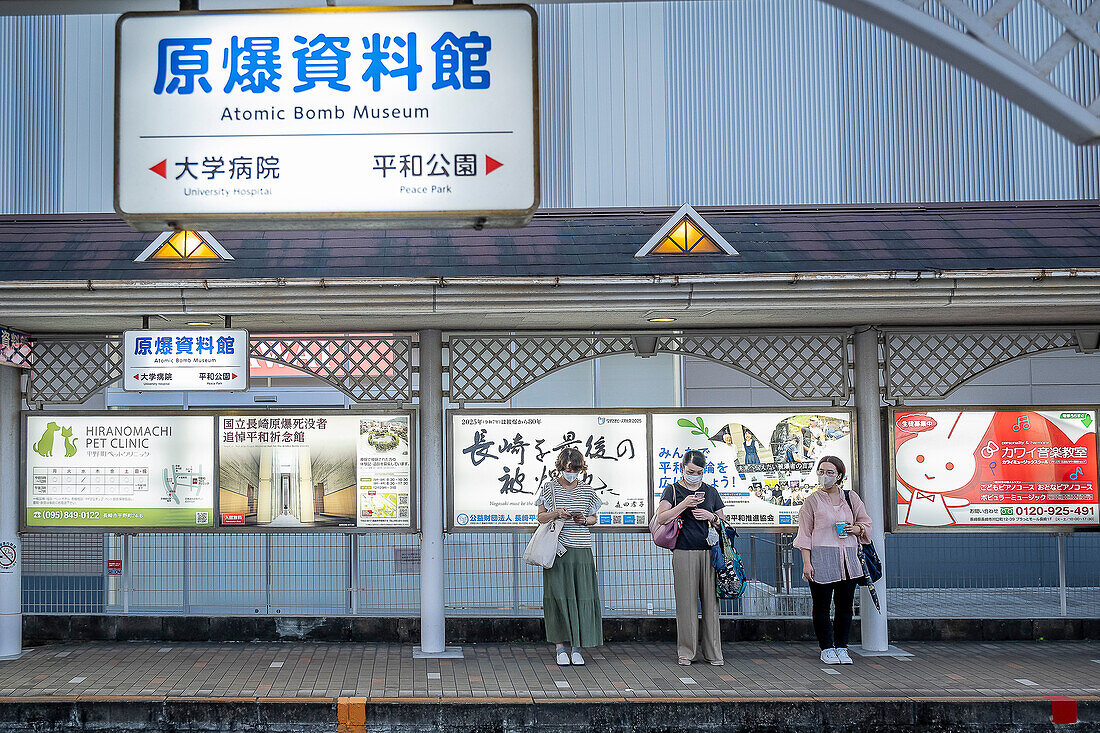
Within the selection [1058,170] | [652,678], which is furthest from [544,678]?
[1058,170]

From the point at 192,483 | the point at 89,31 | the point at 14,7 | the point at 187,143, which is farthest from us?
the point at 89,31

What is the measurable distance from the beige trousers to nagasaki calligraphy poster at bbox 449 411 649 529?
0.83 meters

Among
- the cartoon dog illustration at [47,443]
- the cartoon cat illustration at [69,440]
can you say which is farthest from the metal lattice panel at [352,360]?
the cartoon dog illustration at [47,443]

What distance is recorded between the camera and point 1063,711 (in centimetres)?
688

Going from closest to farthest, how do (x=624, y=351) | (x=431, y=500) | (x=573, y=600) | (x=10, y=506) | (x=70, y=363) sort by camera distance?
(x=573, y=600)
(x=431, y=500)
(x=10, y=506)
(x=624, y=351)
(x=70, y=363)

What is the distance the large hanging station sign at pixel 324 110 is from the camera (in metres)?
3.81

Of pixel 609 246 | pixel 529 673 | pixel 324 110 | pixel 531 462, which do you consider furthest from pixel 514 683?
pixel 324 110

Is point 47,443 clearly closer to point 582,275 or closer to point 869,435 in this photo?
point 582,275

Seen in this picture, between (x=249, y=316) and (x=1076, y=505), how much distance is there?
7.55 m

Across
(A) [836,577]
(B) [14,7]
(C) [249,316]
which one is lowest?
(A) [836,577]

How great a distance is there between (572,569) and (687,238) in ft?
9.60

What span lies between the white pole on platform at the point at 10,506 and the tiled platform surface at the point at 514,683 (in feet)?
1.33

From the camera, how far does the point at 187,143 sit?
151 inches

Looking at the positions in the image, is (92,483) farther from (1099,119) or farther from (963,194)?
(963,194)
